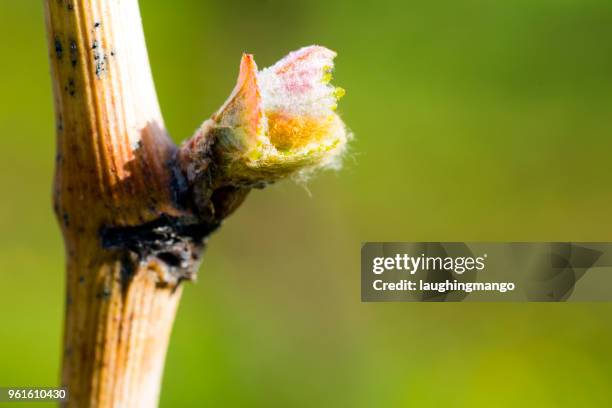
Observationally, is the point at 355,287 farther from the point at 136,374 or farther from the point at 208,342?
the point at 136,374

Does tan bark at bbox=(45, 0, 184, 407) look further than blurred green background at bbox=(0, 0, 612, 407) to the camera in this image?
No

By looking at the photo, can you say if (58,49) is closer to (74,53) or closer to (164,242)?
(74,53)

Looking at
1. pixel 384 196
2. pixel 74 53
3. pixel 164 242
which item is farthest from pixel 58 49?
pixel 384 196

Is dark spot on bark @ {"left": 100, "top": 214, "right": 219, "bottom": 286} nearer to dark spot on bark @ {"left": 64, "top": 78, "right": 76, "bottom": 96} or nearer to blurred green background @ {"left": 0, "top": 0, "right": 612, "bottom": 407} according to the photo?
dark spot on bark @ {"left": 64, "top": 78, "right": 76, "bottom": 96}

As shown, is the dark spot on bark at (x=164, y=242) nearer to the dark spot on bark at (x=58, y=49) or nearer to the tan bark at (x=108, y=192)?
the tan bark at (x=108, y=192)

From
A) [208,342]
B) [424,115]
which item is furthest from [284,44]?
[208,342]

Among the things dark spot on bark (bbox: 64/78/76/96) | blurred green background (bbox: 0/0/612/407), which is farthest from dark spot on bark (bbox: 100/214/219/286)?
blurred green background (bbox: 0/0/612/407)

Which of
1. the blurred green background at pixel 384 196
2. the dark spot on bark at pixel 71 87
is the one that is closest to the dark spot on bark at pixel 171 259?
the dark spot on bark at pixel 71 87
